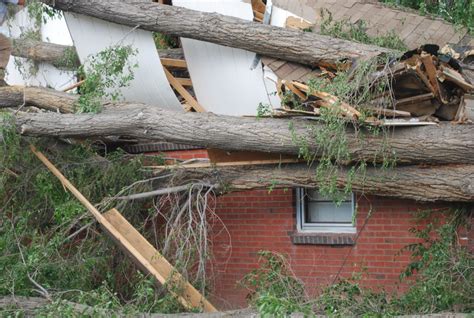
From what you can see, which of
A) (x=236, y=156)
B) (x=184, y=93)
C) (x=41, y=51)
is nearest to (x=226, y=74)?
(x=184, y=93)

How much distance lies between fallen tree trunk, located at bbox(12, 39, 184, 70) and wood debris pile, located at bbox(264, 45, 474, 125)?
4.68 metres

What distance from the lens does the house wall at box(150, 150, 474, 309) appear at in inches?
401

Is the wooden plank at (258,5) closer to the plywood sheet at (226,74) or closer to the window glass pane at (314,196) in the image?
the plywood sheet at (226,74)

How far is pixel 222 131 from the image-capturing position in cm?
935

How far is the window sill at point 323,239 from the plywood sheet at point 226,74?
1687 millimetres

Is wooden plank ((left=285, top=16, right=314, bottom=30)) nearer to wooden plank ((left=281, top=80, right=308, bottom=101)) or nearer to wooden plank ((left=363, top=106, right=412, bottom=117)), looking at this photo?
wooden plank ((left=281, top=80, right=308, bottom=101))

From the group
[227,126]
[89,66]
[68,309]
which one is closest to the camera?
[68,309]

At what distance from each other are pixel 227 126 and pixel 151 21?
2.16 meters

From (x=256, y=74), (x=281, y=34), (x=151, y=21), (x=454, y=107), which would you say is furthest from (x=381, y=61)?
(x=151, y=21)

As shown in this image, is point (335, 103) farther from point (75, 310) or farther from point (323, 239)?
point (75, 310)

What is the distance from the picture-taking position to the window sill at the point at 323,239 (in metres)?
10.5

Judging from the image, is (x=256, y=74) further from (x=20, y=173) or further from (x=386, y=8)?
(x=20, y=173)

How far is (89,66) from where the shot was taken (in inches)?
453

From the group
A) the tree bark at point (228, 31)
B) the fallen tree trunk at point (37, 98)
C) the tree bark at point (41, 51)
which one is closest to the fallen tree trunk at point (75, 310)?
the fallen tree trunk at point (37, 98)
